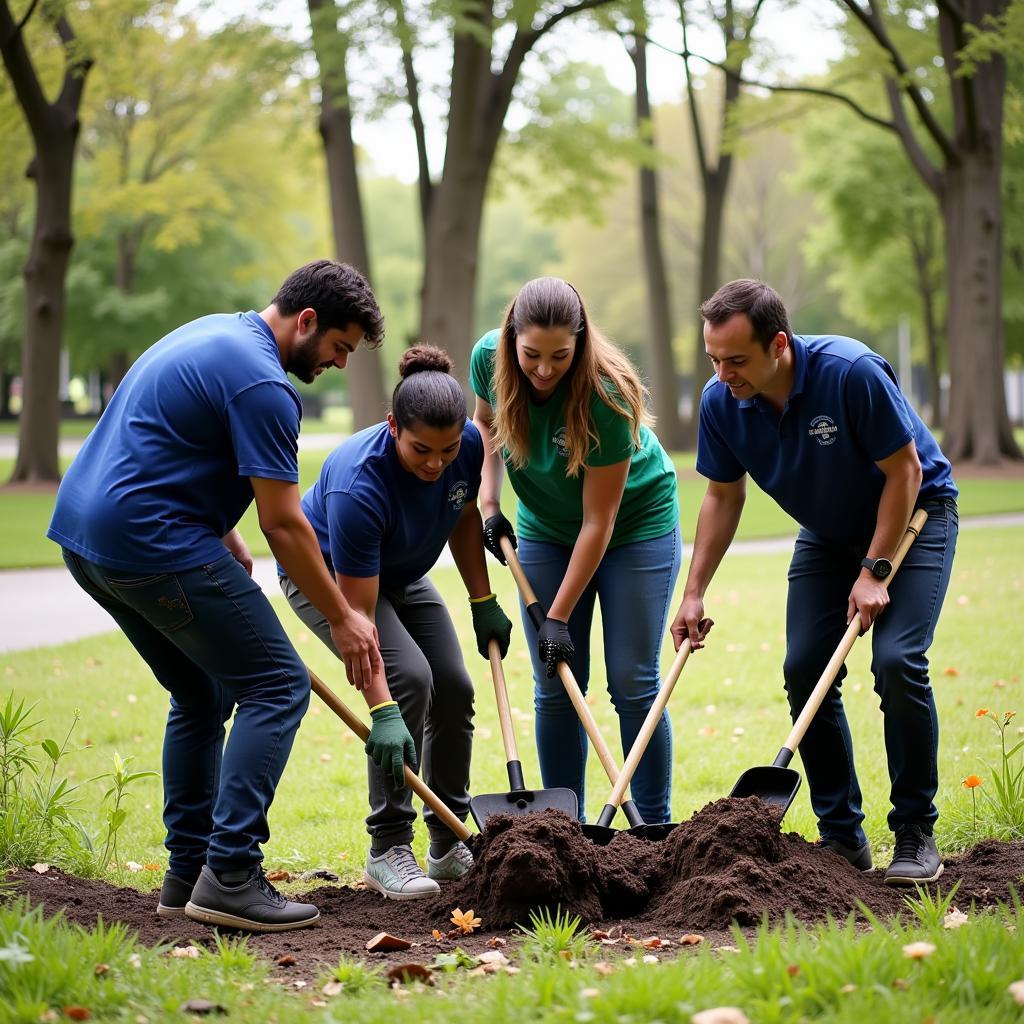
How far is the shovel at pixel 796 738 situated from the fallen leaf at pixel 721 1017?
1463mm

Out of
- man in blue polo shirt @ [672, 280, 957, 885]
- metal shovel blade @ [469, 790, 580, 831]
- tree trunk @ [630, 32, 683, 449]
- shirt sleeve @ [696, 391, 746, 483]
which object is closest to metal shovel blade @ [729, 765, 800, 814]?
man in blue polo shirt @ [672, 280, 957, 885]

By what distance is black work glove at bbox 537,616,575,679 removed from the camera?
452 centimetres

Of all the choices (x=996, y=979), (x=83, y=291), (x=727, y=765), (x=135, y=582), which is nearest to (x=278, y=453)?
(x=135, y=582)

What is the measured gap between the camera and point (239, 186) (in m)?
35.0

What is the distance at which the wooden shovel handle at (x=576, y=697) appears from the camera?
4398 millimetres

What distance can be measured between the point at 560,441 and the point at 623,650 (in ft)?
2.60

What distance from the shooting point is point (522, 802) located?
4.44 metres

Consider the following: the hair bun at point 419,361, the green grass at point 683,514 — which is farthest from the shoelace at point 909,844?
the green grass at point 683,514

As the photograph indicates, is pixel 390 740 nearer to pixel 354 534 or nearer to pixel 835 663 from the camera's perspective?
pixel 354 534

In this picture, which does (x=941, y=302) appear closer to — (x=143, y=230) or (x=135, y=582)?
(x=143, y=230)

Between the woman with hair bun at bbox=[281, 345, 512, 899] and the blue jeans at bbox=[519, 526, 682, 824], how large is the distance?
0.25 m

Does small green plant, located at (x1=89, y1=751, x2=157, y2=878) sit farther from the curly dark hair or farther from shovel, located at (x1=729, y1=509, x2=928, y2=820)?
shovel, located at (x1=729, y1=509, x2=928, y2=820)

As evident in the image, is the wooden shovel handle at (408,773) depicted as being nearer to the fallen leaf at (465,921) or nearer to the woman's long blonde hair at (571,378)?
the fallen leaf at (465,921)

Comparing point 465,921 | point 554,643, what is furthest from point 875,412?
point 465,921
